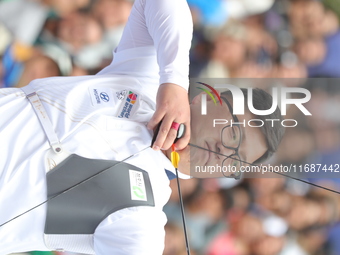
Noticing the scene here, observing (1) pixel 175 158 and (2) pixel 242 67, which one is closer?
(1) pixel 175 158

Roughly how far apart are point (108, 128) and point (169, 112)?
10cm

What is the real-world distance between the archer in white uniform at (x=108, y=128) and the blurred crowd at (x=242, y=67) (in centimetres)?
32

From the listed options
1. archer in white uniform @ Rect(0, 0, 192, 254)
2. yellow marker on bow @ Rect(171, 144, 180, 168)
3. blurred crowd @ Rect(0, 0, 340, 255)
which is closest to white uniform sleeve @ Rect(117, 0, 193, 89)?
archer in white uniform @ Rect(0, 0, 192, 254)

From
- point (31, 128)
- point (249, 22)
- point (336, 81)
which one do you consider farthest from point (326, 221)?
point (31, 128)

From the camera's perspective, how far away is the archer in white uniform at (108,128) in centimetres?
50

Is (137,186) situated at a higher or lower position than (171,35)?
lower

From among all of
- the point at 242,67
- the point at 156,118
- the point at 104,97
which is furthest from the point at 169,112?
the point at 242,67

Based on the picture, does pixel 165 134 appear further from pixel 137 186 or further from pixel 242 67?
pixel 242 67

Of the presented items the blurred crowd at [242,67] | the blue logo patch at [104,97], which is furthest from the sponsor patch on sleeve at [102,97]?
the blurred crowd at [242,67]

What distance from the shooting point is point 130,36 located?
0.65m

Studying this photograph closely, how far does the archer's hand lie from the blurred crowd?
0.35 metres

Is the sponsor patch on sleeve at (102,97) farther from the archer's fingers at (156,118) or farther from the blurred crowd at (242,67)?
the blurred crowd at (242,67)

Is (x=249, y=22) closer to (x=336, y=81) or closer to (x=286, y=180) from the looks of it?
(x=336, y=81)

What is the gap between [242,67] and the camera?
99 centimetres
